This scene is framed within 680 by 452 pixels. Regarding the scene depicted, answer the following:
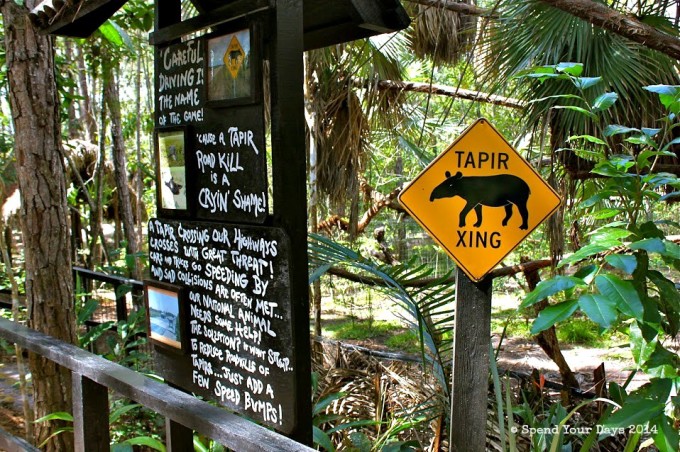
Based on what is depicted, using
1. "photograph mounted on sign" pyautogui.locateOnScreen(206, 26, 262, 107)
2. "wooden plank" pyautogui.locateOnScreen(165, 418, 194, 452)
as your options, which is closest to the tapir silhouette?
"photograph mounted on sign" pyautogui.locateOnScreen(206, 26, 262, 107)

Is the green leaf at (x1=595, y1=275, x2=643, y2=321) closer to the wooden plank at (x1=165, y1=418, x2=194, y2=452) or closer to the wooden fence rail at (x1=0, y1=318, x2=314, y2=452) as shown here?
the wooden fence rail at (x1=0, y1=318, x2=314, y2=452)

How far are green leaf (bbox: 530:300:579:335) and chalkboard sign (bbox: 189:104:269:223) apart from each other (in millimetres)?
960

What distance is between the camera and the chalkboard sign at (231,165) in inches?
85.8

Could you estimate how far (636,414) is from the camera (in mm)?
2041

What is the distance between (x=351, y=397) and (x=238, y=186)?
215cm

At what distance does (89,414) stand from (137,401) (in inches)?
16.2

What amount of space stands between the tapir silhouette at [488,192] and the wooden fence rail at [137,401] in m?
0.97

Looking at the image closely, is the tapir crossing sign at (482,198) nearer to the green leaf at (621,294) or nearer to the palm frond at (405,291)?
the green leaf at (621,294)

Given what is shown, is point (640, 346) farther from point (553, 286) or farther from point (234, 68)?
point (234, 68)

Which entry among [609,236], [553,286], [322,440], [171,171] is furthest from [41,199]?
[609,236]

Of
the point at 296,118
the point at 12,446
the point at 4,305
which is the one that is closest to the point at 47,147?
the point at 12,446

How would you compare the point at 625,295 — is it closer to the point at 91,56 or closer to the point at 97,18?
the point at 97,18

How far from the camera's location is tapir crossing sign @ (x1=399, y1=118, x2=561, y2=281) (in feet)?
6.86

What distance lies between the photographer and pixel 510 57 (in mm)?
4711
